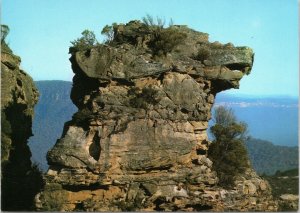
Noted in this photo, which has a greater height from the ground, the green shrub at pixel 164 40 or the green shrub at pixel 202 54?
the green shrub at pixel 164 40

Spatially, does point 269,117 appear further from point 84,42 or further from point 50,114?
point 84,42

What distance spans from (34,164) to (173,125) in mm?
16053

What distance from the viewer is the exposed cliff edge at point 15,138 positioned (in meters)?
36.6

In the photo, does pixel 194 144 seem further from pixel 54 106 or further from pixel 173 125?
pixel 54 106

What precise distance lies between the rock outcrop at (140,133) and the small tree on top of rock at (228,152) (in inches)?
43.3

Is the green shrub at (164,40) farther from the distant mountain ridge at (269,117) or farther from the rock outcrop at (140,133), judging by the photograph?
the distant mountain ridge at (269,117)

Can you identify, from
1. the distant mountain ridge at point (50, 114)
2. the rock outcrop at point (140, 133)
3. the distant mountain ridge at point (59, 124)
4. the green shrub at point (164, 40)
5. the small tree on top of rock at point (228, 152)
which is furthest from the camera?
the distant mountain ridge at point (50, 114)

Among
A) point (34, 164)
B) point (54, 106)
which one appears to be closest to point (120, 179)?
point (34, 164)

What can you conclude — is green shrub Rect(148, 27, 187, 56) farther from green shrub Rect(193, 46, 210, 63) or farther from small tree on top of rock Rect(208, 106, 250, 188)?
small tree on top of rock Rect(208, 106, 250, 188)

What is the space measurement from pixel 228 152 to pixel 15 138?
48.2 feet

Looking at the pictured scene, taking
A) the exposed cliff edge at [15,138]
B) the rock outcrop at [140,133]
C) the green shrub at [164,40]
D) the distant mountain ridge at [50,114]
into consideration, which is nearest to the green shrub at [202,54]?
the rock outcrop at [140,133]

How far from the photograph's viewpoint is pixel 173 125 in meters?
32.7

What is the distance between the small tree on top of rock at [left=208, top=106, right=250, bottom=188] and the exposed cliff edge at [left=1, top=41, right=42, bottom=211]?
39.9 feet

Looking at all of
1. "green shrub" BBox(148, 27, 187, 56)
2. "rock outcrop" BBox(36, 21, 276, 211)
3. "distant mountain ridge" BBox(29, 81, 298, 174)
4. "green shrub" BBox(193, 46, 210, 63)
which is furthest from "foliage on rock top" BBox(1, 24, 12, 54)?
"distant mountain ridge" BBox(29, 81, 298, 174)
